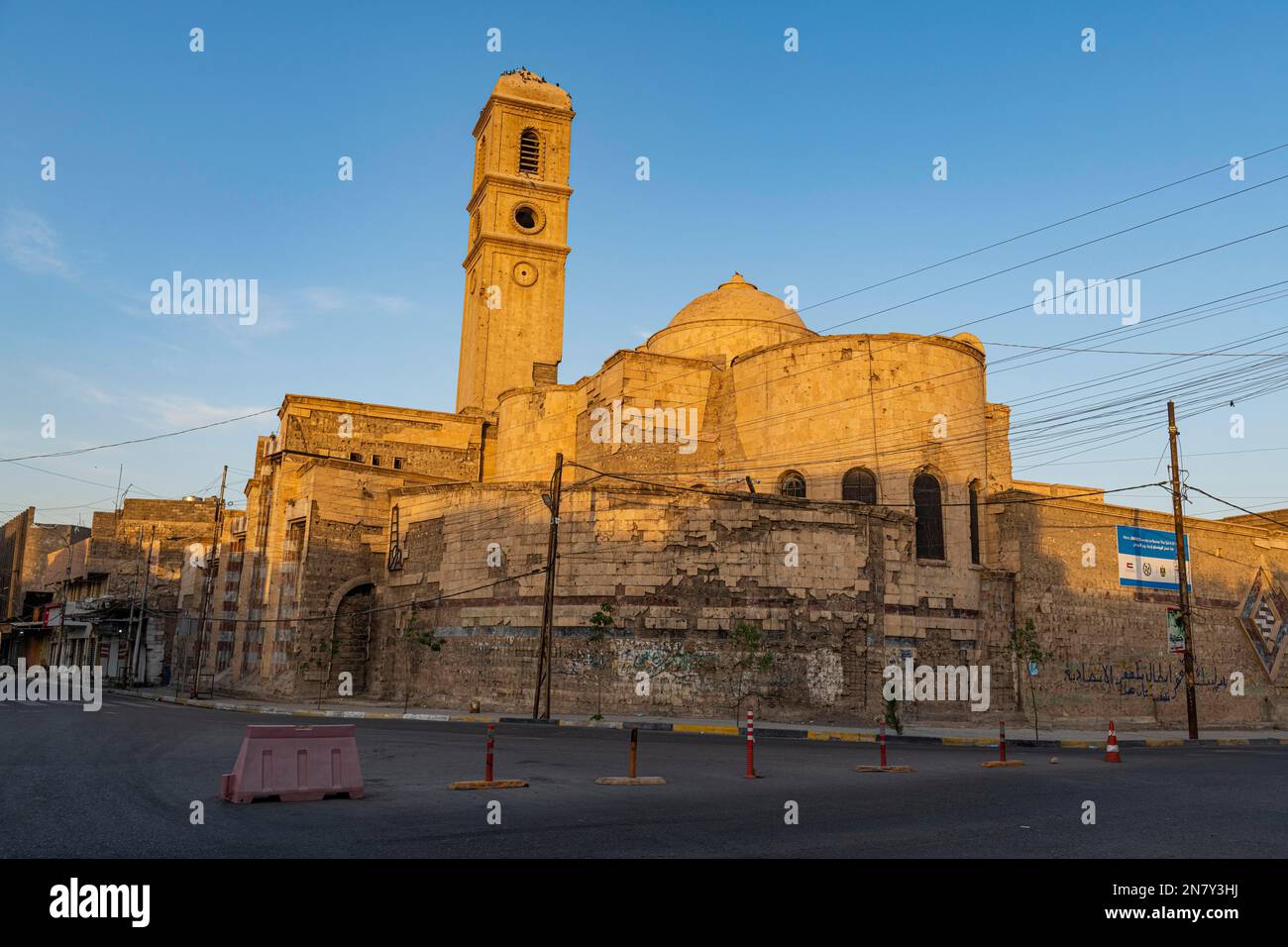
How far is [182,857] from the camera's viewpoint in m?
6.75

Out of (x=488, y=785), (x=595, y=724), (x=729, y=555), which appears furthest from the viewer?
(x=729, y=555)

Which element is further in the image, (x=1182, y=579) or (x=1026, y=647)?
(x=1026, y=647)

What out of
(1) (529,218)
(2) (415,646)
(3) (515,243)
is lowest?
(2) (415,646)

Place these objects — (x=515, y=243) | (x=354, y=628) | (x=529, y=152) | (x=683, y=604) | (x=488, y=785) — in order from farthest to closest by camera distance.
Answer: (x=529, y=152) → (x=515, y=243) → (x=354, y=628) → (x=683, y=604) → (x=488, y=785)

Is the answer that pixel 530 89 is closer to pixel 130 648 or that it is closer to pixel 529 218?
pixel 529 218

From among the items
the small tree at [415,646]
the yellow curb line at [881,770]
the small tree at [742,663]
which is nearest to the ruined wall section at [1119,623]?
the small tree at [742,663]

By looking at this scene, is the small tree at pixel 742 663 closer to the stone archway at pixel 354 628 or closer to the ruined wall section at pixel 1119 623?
the ruined wall section at pixel 1119 623

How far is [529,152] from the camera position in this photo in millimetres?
58969

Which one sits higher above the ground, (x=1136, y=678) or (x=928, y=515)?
(x=928, y=515)

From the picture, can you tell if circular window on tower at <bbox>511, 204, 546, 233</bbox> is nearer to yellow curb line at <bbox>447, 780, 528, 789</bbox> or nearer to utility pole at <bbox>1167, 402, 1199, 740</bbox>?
utility pole at <bbox>1167, 402, 1199, 740</bbox>

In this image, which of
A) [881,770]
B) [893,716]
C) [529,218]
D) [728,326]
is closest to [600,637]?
[893,716]

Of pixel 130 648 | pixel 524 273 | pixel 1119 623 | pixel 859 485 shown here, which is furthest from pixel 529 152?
pixel 1119 623

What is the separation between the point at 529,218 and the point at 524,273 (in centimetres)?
403
